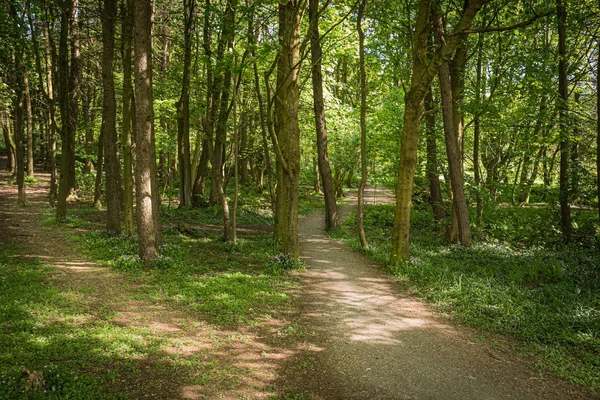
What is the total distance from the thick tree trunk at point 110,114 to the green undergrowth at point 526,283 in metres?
8.84

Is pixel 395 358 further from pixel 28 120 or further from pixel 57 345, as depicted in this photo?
pixel 28 120

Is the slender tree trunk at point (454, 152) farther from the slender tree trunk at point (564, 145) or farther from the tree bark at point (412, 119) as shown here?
the slender tree trunk at point (564, 145)

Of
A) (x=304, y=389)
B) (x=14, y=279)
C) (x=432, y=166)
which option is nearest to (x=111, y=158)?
(x=14, y=279)

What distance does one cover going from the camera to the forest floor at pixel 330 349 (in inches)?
187

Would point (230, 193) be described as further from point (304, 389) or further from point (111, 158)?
point (304, 389)

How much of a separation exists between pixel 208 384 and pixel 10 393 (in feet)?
7.07

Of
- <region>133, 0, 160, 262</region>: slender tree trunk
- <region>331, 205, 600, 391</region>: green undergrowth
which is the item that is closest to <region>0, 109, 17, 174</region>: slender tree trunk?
<region>133, 0, 160, 262</region>: slender tree trunk

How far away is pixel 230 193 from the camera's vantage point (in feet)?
87.8

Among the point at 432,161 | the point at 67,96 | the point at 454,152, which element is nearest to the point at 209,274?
the point at 454,152

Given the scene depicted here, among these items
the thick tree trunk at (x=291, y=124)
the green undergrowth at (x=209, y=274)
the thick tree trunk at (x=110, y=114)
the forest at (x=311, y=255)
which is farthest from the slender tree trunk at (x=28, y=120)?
the thick tree trunk at (x=291, y=124)

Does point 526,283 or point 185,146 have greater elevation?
point 185,146

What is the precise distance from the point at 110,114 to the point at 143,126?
13.5ft

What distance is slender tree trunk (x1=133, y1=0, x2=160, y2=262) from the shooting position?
30.5 ft

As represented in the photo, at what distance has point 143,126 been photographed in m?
9.50
